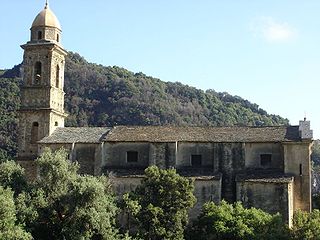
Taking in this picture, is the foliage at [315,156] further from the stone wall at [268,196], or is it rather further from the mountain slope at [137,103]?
the stone wall at [268,196]

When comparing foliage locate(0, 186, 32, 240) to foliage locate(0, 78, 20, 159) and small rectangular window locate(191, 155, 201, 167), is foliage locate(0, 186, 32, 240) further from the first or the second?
foliage locate(0, 78, 20, 159)

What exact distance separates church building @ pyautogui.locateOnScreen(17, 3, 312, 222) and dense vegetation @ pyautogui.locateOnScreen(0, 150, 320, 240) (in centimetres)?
361

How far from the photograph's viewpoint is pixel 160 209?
32.7 meters

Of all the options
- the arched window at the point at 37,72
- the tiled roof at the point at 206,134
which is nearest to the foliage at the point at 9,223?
the tiled roof at the point at 206,134

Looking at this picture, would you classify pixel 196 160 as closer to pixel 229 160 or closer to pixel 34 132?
pixel 229 160

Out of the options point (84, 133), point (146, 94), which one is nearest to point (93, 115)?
point (146, 94)

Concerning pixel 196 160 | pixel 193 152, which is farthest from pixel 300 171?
pixel 193 152

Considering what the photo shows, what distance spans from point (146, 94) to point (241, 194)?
87.2m

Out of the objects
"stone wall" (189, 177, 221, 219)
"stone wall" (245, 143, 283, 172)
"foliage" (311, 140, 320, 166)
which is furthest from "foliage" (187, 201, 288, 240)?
"foliage" (311, 140, 320, 166)

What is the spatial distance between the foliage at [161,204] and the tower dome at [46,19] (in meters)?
18.5

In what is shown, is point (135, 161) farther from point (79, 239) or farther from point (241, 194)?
point (79, 239)

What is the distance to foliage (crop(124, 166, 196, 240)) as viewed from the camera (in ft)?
107

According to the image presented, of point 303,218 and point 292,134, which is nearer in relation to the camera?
point 303,218

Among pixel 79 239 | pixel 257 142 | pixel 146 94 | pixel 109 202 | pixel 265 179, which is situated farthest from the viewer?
pixel 146 94
